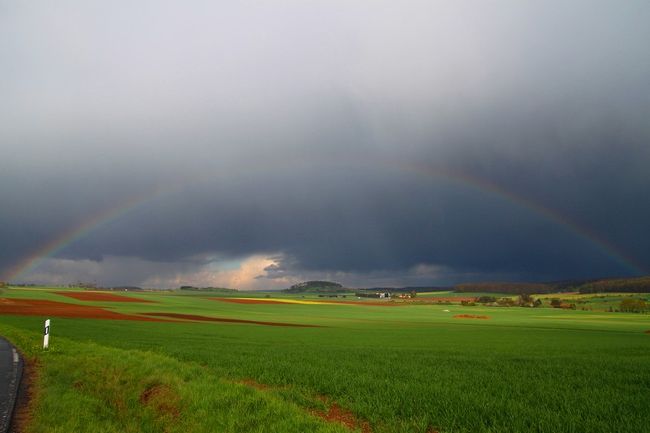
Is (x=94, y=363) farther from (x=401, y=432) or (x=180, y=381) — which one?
(x=401, y=432)

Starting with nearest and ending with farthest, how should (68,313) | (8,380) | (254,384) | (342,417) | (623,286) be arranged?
1. (342,417)
2. (8,380)
3. (254,384)
4. (68,313)
5. (623,286)

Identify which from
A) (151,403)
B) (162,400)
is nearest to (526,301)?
(162,400)

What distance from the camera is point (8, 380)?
1314 centimetres

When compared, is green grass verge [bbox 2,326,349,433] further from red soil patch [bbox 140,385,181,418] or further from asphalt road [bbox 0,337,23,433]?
asphalt road [bbox 0,337,23,433]

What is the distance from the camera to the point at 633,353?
24781 mm

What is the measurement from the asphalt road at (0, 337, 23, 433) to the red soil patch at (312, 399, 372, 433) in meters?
6.58

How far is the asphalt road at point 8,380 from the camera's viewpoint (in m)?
9.37

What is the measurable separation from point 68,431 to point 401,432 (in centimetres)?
673

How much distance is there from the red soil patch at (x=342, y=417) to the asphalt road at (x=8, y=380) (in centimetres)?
658

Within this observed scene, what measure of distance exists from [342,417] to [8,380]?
425 inches

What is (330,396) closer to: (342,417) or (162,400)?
(342,417)

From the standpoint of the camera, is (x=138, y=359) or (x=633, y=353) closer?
(x=138, y=359)

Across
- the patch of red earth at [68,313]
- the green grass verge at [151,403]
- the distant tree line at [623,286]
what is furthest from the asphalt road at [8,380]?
the distant tree line at [623,286]

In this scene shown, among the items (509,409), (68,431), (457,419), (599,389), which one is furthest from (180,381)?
(599,389)
